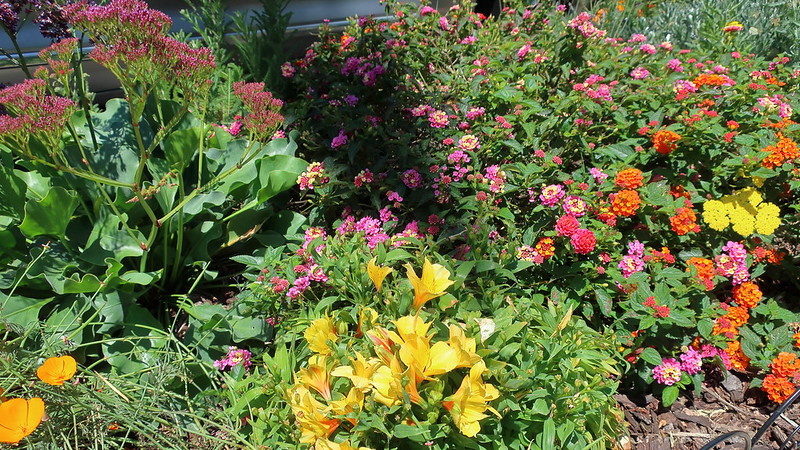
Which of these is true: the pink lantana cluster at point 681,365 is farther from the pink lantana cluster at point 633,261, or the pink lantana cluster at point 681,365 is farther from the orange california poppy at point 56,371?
the orange california poppy at point 56,371

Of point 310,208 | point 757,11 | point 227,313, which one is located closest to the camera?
point 227,313

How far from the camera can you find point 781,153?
228 cm

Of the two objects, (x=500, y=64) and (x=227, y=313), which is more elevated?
(x=500, y=64)

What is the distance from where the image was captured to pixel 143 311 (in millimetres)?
2264

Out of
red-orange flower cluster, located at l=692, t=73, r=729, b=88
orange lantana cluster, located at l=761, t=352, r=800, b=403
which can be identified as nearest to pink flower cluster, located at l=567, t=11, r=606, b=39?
red-orange flower cluster, located at l=692, t=73, r=729, b=88

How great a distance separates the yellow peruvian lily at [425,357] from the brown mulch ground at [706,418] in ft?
3.71

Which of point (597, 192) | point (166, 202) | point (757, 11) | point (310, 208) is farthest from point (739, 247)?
point (757, 11)

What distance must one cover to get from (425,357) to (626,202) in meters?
1.22

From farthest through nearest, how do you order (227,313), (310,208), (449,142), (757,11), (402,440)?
(757,11), (310,208), (449,142), (227,313), (402,440)

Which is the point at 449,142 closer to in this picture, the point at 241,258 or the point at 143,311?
the point at 241,258

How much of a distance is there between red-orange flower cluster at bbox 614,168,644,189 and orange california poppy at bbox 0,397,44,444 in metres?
2.05

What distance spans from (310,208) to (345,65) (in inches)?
30.7

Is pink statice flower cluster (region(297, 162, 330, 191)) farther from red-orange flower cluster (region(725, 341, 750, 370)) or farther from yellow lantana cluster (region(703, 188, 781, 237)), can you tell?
red-orange flower cluster (region(725, 341, 750, 370))

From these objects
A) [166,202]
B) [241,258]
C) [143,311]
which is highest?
[166,202]
